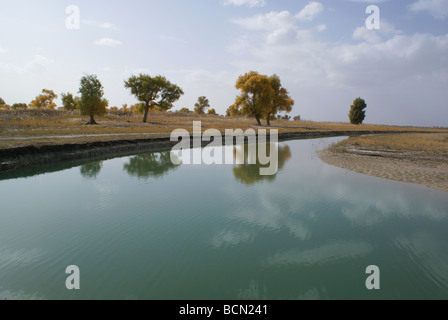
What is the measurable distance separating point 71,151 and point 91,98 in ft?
99.8

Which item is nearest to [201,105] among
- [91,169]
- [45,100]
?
[45,100]

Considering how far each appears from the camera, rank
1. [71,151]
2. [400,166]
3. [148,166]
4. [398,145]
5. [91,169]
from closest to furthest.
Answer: [91,169]
[400,166]
[148,166]
[71,151]
[398,145]

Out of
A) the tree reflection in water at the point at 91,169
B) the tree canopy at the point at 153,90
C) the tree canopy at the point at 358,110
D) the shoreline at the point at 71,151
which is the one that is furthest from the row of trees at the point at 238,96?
the tree canopy at the point at 358,110

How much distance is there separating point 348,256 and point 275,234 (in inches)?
80.3

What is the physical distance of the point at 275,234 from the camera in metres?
7.77

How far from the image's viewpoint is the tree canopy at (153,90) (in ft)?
180

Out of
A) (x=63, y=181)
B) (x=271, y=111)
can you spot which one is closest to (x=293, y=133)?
(x=271, y=111)

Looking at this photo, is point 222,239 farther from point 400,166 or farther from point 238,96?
point 238,96

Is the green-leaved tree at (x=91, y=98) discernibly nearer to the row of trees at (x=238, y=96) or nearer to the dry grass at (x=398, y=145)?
the row of trees at (x=238, y=96)

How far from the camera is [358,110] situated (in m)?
93.0

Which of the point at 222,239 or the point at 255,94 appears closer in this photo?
the point at 222,239

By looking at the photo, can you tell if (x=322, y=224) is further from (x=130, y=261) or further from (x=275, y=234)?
(x=130, y=261)

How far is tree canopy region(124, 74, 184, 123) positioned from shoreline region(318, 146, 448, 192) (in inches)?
1690

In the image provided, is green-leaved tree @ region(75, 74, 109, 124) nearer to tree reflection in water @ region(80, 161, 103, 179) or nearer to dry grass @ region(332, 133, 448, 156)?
tree reflection in water @ region(80, 161, 103, 179)
